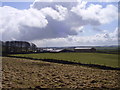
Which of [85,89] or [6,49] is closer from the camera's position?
[85,89]

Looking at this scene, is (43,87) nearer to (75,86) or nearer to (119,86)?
(75,86)

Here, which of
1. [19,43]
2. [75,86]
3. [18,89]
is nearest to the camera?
[18,89]

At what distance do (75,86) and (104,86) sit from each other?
2164 millimetres

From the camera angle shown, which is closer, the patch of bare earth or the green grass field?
the patch of bare earth

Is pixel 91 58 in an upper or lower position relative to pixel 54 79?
upper

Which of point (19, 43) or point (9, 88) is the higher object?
point (19, 43)

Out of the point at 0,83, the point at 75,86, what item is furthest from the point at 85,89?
Answer: the point at 0,83

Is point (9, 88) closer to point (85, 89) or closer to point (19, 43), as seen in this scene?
point (85, 89)

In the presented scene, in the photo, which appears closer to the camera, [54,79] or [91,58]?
[54,79]

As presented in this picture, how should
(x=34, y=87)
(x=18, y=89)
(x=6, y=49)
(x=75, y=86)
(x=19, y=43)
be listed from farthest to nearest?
(x=19, y=43), (x=6, y=49), (x=75, y=86), (x=34, y=87), (x=18, y=89)

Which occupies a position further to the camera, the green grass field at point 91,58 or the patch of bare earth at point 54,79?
the green grass field at point 91,58

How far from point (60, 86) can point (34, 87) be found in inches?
72.9

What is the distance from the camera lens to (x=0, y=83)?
1123 centimetres

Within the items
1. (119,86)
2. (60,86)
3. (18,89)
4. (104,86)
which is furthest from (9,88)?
(119,86)
